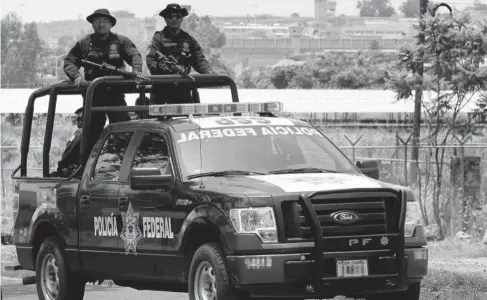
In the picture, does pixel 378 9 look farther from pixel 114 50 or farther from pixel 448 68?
pixel 114 50

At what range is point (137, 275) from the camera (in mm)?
10766

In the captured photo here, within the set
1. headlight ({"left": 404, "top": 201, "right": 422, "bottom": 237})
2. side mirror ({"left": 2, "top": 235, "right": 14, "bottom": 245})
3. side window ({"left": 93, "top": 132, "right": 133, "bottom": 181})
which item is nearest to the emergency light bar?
side window ({"left": 93, "top": 132, "right": 133, "bottom": 181})

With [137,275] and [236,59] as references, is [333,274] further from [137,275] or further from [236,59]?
[236,59]

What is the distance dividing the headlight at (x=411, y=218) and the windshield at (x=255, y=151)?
0.90 meters

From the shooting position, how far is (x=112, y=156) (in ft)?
37.5

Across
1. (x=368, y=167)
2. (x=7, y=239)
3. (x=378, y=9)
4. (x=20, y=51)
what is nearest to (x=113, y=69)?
(x=7, y=239)

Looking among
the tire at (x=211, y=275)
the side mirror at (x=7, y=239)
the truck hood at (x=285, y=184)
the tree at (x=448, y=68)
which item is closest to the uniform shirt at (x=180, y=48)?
the side mirror at (x=7, y=239)

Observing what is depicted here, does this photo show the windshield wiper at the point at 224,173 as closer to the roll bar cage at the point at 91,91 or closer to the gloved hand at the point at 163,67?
the roll bar cage at the point at 91,91

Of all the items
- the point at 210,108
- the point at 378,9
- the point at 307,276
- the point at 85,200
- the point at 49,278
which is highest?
the point at 210,108

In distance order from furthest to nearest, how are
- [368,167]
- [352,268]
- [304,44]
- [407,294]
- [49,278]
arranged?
1. [304,44]
2. [49,278]
3. [368,167]
4. [407,294]
5. [352,268]

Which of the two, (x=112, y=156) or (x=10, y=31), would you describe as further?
(x=10, y=31)

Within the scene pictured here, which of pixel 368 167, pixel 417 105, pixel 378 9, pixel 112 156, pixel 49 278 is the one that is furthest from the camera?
pixel 378 9

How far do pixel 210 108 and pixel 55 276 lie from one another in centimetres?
241

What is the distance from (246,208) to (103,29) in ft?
15.2
